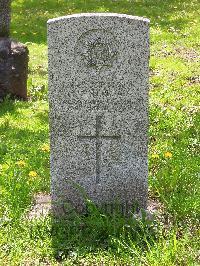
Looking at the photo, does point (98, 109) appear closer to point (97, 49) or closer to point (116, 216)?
point (97, 49)

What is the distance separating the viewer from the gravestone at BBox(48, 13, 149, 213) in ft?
14.8

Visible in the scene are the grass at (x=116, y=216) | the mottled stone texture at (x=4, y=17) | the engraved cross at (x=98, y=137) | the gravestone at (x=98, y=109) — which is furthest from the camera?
the mottled stone texture at (x=4, y=17)

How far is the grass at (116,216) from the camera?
4316mm

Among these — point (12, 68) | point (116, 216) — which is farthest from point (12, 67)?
point (116, 216)

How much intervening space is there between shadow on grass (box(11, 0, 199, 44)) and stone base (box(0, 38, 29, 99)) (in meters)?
4.31

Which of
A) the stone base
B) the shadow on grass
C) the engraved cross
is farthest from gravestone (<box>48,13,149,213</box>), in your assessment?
the shadow on grass

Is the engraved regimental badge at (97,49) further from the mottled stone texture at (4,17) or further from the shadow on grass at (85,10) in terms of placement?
the shadow on grass at (85,10)

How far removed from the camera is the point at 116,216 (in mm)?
4727

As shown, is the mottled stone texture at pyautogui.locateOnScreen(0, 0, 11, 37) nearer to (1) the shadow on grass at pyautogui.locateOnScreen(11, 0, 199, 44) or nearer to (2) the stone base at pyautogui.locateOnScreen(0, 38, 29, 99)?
(2) the stone base at pyautogui.locateOnScreen(0, 38, 29, 99)

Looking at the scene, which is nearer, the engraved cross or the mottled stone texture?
the engraved cross

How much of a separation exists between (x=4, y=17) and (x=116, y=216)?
205 inches

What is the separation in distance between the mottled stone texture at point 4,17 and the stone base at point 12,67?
53cm

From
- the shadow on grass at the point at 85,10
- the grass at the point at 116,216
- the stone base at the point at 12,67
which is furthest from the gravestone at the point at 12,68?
the shadow on grass at the point at 85,10

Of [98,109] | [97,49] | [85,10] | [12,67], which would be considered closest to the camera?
[97,49]
